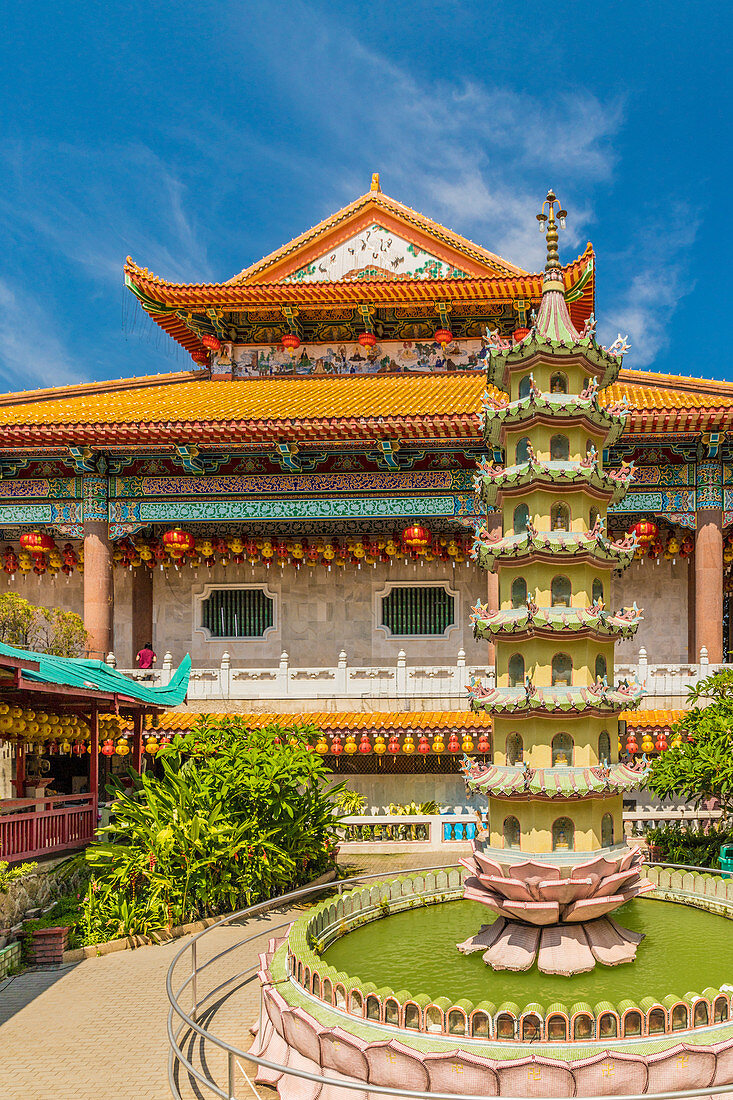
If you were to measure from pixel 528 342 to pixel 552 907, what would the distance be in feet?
17.5

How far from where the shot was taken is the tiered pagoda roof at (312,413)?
48.1 feet

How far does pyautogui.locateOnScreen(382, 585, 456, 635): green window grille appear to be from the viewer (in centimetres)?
1819

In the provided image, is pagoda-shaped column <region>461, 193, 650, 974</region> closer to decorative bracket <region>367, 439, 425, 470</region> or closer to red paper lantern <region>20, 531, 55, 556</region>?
decorative bracket <region>367, 439, 425, 470</region>

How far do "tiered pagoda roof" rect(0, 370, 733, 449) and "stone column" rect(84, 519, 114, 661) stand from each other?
1971 mm

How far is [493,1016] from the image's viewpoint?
5.56 meters

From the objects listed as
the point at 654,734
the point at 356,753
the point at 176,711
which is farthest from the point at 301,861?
the point at 654,734

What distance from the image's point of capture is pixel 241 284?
64.0ft

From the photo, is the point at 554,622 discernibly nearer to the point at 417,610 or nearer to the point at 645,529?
the point at 645,529

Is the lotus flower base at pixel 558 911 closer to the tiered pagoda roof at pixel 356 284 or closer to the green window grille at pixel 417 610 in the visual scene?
the green window grille at pixel 417 610

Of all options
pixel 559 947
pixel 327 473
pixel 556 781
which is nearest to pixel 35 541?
pixel 327 473

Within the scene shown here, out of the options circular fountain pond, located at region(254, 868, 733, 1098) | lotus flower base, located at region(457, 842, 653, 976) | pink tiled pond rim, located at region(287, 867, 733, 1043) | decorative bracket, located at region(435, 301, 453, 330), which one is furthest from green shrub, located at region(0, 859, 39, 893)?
decorative bracket, located at region(435, 301, 453, 330)

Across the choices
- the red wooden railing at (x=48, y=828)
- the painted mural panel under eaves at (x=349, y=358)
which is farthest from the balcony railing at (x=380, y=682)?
the painted mural panel under eaves at (x=349, y=358)

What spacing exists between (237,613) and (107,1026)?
11.8 metres

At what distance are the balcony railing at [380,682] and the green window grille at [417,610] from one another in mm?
2609
